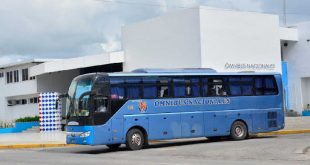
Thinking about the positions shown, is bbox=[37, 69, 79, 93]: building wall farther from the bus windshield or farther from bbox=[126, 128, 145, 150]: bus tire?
bbox=[126, 128, 145, 150]: bus tire

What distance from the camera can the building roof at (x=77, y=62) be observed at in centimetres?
4262

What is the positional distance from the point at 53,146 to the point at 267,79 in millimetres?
10638

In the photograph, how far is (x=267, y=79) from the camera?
26359 mm

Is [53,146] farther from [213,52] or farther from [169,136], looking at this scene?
[213,52]

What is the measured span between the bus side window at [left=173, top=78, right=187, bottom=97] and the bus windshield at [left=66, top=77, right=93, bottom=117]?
371 centimetres

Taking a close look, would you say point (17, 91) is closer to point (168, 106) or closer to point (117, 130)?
point (168, 106)

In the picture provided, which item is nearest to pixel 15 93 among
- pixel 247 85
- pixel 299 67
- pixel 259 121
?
pixel 299 67

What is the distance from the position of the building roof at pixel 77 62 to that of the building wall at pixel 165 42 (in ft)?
2.95

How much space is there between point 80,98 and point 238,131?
7.73 m

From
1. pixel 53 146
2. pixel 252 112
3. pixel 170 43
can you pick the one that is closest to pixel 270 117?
pixel 252 112

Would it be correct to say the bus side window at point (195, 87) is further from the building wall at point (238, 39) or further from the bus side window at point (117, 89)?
the building wall at point (238, 39)

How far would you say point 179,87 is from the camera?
23.8m

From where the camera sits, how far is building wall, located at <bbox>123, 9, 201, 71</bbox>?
37.1 metres

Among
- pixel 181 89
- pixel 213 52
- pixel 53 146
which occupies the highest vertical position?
pixel 213 52
